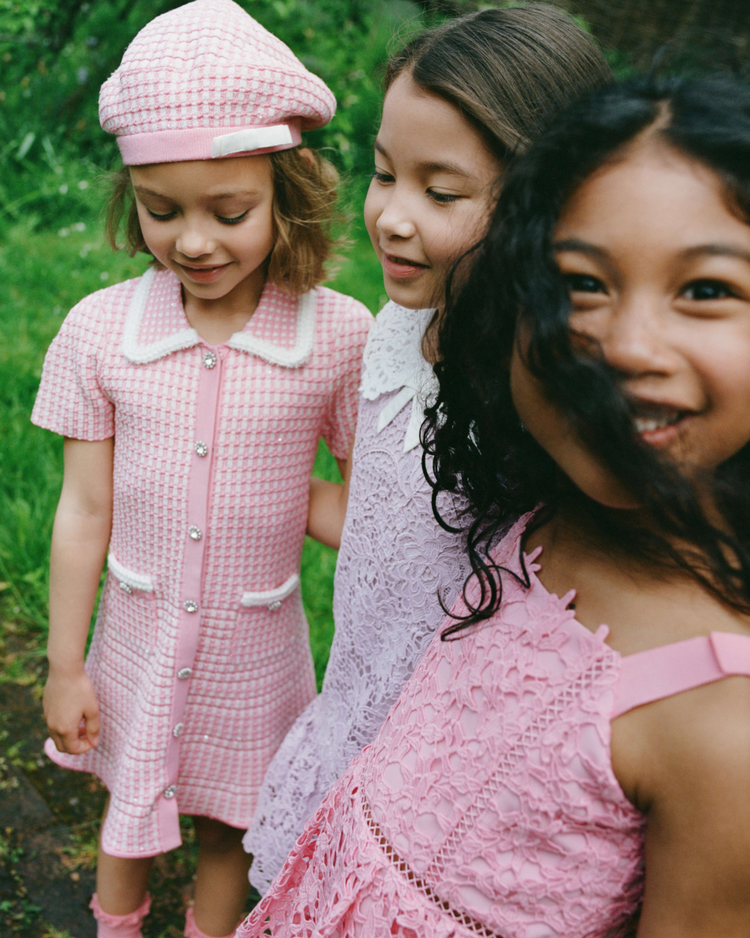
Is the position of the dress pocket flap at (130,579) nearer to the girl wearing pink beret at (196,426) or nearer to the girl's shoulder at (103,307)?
the girl wearing pink beret at (196,426)

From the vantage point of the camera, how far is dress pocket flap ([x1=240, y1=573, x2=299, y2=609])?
66.7 inches

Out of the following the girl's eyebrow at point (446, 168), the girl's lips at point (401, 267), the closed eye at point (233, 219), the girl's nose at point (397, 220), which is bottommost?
the closed eye at point (233, 219)

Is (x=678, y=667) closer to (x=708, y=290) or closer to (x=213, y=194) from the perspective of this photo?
(x=708, y=290)

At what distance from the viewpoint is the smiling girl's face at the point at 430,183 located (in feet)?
4.20

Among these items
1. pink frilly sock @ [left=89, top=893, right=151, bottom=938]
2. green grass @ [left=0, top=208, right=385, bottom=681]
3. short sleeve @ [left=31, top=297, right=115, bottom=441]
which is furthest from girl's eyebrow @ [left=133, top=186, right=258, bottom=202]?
pink frilly sock @ [left=89, top=893, right=151, bottom=938]

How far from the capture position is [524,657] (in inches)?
41.7

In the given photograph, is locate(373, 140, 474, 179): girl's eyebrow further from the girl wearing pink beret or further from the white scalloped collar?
the white scalloped collar

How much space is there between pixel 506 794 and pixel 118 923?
120cm

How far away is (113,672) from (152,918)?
674 millimetres

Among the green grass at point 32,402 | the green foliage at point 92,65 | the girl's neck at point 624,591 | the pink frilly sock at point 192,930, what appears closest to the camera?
the girl's neck at point 624,591

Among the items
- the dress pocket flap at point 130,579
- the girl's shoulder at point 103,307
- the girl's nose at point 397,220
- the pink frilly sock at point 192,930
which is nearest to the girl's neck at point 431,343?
the girl's nose at point 397,220

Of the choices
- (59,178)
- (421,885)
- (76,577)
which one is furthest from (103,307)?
(59,178)

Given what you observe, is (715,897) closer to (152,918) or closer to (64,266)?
(152,918)

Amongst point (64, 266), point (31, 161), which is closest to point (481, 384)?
point (64, 266)
